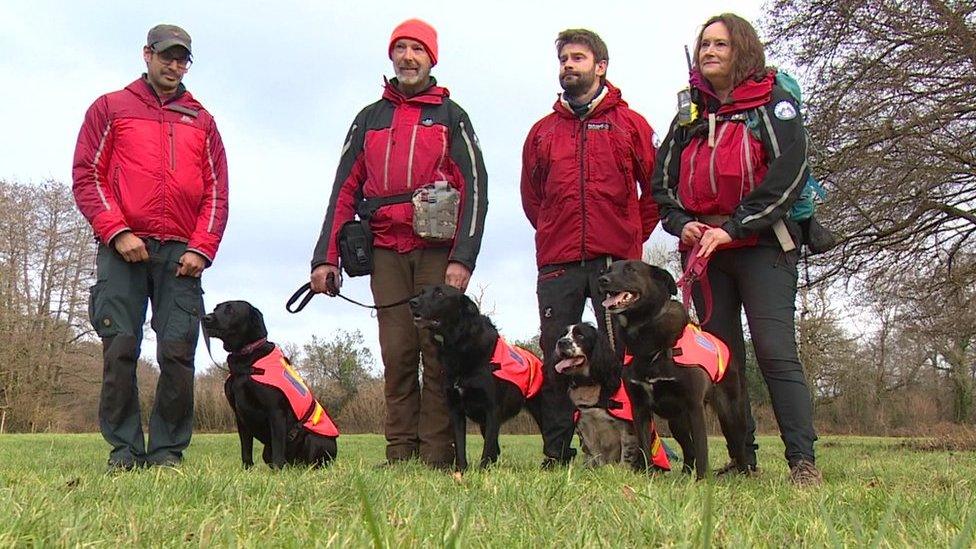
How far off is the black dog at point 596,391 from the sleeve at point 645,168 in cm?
81

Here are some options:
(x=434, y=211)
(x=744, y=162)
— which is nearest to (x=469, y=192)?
(x=434, y=211)

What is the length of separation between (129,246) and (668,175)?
3.19 metres

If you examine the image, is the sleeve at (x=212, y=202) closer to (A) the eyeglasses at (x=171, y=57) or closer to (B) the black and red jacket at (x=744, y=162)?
(A) the eyeglasses at (x=171, y=57)

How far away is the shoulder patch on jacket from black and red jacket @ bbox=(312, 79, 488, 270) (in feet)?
6.40

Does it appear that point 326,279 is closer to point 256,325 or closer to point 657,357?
point 256,325

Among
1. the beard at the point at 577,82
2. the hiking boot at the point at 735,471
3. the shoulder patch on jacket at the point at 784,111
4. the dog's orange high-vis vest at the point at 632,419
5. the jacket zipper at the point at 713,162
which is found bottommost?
the hiking boot at the point at 735,471

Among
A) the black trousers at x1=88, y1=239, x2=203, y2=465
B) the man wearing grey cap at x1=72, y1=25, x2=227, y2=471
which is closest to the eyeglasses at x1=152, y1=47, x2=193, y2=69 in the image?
the man wearing grey cap at x1=72, y1=25, x2=227, y2=471

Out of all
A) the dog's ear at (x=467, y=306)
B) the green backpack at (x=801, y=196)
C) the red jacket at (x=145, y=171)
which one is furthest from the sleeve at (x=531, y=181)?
the red jacket at (x=145, y=171)

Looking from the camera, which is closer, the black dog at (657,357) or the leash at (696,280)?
the black dog at (657,357)

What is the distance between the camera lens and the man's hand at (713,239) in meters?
4.06

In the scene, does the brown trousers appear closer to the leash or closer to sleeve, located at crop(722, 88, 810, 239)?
the leash

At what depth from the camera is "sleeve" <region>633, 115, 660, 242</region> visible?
17.0 ft

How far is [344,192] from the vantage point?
5.51m

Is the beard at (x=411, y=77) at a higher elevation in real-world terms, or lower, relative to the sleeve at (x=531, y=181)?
higher
